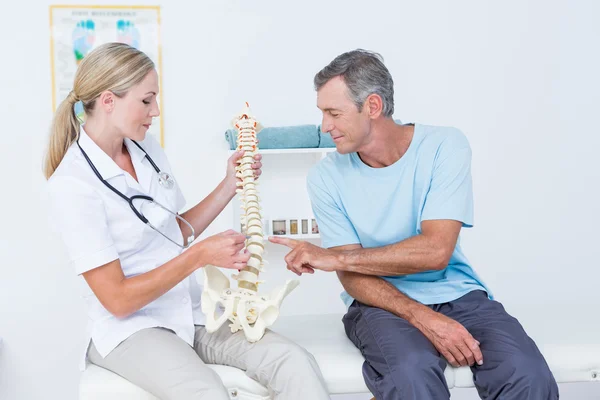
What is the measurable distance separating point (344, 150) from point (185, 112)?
1.15 meters

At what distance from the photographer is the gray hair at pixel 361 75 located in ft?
6.63

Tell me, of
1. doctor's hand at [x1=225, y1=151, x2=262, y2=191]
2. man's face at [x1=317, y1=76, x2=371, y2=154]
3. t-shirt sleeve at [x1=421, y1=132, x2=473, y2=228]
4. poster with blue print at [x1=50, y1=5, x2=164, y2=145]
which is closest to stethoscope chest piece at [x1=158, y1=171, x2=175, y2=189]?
doctor's hand at [x1=225, y1=151, x2=262, y2=191]

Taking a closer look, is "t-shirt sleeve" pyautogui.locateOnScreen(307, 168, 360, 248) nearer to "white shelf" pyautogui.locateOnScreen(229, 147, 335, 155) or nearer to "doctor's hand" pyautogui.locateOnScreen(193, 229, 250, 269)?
"doctor's hand" pyautogui.locateOnScreen(193, 229, 250, 269)

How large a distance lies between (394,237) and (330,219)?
189 millimetres

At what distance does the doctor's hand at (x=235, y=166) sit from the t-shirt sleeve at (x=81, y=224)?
0.45m

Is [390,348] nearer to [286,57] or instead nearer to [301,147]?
[301,147]

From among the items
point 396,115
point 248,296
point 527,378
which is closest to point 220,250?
point 248,296

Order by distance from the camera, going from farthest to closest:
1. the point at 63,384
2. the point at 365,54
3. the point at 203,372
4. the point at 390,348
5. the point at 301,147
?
the point at 63,384 < the point at 301,147 < the point at 365,54 < the point at 390,348 < the point at 203,372

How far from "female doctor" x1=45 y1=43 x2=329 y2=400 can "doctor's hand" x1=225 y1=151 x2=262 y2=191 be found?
0.64 ft

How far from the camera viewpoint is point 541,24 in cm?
317

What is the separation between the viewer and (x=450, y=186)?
6.47ft

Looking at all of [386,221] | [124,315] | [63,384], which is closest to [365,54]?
[386,221]

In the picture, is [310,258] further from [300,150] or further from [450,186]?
[300,150]

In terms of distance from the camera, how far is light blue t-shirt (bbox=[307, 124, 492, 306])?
6.54 ft
